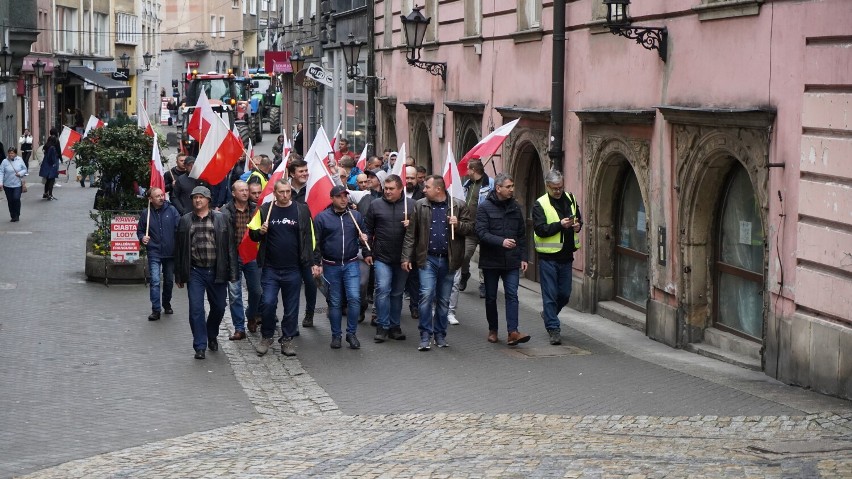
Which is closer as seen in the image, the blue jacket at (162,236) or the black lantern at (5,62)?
the blue jacket at (162,236)

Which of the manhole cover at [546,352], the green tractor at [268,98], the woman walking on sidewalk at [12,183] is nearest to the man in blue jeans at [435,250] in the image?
the manhole cover at [546,352]

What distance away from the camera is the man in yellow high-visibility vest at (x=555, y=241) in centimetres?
1456

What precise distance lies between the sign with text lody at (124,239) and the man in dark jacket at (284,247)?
629cm

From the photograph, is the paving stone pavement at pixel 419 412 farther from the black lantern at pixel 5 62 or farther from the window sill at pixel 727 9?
the black lantern at pixel 5 62

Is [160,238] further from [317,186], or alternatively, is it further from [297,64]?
[297,64]

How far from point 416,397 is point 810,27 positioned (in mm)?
4635

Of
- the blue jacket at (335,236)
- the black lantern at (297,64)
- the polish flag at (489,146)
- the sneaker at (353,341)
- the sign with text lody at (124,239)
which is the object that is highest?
the black lantern at (297,64)

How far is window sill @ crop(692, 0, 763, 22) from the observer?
13234mm

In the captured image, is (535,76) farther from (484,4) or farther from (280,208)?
(280,208)

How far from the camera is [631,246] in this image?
57.0 feet

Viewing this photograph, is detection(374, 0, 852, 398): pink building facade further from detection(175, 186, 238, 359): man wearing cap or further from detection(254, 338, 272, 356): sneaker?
detection(175, 186, 238, 359): man wearing cap

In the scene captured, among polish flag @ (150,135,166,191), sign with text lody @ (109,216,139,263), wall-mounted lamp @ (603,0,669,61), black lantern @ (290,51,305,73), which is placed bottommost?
sign with text lody @ (109,216,139,263)

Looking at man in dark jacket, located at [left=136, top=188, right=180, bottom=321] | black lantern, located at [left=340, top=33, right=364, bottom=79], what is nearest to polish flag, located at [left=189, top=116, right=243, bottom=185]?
man in dark jacket, located at [left=136, top=188, right=180, bottom=321]

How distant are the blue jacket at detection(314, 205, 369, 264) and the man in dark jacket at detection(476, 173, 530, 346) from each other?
4.32ft
